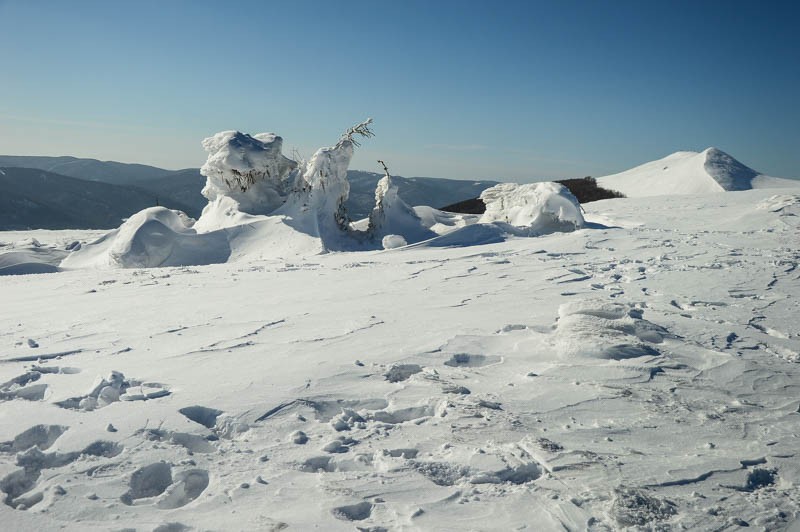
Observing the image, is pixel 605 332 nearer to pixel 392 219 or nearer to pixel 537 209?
pixel 537 209

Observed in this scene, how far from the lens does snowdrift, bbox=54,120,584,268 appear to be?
8.94 meters

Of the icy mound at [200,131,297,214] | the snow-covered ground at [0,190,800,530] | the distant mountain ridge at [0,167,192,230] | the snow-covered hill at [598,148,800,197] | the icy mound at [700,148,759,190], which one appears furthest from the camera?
the distant mountain ridge at [0,167,192,230]

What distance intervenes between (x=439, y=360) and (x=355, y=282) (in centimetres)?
277

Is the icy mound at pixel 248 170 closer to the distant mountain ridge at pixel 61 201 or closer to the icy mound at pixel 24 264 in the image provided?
the icy mound at pixel 24 264

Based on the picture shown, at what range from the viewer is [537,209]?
10.1 meters

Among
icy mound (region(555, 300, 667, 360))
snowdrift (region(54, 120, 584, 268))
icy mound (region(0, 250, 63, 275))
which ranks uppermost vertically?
snowdrift (region(54, 120, 584, 268))

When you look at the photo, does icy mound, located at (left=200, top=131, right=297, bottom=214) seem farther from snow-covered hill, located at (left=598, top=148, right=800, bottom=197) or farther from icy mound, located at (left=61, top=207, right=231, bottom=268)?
snow-covered hill, located at (left=598, top=148, right=800, bottom=197)

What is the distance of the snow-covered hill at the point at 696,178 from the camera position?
1695 centimetres

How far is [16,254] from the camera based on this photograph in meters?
8.77

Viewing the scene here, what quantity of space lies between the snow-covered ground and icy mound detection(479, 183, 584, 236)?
4.29 m

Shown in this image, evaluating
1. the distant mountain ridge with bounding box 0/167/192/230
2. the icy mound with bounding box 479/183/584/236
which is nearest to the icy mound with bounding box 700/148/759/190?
the icy mound with bounding box 479/183/584/236

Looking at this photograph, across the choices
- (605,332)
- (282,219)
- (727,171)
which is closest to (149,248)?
(282,219)

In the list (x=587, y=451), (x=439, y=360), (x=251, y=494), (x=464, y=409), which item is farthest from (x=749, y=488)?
(x=251, y=494)

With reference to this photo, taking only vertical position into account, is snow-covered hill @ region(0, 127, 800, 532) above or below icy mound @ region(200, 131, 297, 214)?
below
